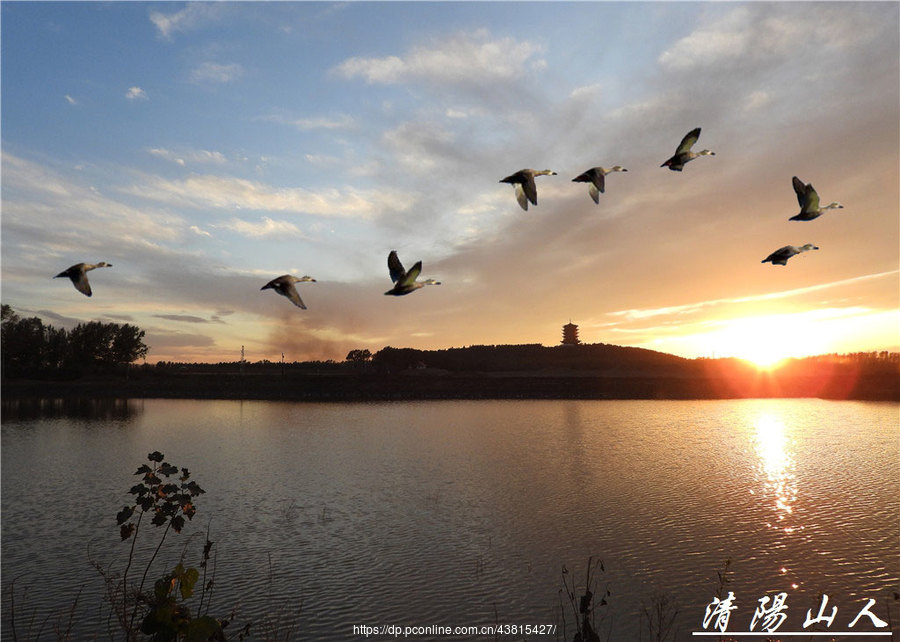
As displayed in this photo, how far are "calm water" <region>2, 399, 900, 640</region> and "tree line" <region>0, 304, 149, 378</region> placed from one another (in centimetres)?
11488

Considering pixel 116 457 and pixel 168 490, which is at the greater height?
pixel 168 490

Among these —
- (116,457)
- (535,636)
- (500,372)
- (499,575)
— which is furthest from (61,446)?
(500,372)

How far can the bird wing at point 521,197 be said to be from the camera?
6734 mm

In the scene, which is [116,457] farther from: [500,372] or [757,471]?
[500,372]

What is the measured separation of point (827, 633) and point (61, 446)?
7084 centimetres

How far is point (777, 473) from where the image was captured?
47.5m

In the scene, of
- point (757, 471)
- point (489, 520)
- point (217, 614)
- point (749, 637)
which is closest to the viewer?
point (749, 637)

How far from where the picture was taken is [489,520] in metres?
34.1

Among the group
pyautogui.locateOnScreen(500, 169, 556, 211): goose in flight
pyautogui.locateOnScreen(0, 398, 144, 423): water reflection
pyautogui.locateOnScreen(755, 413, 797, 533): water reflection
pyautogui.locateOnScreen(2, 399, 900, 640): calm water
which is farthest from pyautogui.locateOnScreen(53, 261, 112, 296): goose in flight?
pyautogui.locateOnScreen(0, 398, 144, 423): water reflection

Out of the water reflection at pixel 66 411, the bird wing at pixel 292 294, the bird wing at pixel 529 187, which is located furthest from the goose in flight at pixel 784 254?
the water reflection at pixel 66 411

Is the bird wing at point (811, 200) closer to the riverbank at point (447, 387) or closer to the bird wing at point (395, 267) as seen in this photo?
the bird wing at point (395, 267)

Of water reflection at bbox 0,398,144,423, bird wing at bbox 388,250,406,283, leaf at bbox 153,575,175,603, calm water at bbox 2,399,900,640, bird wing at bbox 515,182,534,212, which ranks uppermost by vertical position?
bird wing at bbox 515,182,534,212

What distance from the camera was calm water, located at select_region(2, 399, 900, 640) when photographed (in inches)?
891

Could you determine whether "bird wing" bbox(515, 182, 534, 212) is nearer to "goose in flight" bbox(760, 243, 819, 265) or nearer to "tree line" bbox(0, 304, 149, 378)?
"goose in flight" bbox(760, 243, 819, 265)
